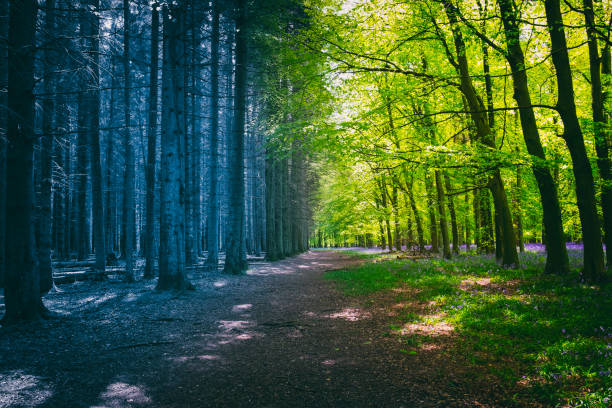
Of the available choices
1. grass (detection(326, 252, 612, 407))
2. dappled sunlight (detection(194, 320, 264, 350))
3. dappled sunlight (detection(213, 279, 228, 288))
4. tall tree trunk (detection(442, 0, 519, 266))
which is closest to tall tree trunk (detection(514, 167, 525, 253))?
tall tree trunk (detection(442, 0, 519, 266))

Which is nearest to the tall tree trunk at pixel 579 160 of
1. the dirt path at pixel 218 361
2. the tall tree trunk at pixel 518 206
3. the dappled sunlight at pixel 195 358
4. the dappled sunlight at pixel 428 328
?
the dappled sunlight at pixel 428 328

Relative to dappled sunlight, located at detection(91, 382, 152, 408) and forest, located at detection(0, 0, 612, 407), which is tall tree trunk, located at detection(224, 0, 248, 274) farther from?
dappled sunlight, located at detection(91, 382, 152, 408)

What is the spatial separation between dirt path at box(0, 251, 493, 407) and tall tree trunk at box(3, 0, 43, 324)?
83 centimetres

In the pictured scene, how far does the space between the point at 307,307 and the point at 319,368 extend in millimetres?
4574

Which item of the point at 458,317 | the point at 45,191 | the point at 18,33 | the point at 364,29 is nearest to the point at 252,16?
the point at 364,29

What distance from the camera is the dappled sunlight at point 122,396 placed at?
12.4 ft

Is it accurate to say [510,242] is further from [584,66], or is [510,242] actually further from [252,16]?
[252,16]

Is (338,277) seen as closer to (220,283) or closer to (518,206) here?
(220,283)

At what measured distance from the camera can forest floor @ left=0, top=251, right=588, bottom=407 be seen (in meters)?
3.87

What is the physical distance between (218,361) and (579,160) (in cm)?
913

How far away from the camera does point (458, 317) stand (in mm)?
6555

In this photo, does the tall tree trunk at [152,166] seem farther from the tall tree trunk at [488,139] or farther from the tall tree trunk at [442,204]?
the tall tree trunk at [442,204]

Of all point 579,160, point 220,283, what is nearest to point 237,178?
point 220,283

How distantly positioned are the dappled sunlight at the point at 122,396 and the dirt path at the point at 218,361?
0.04 ft
